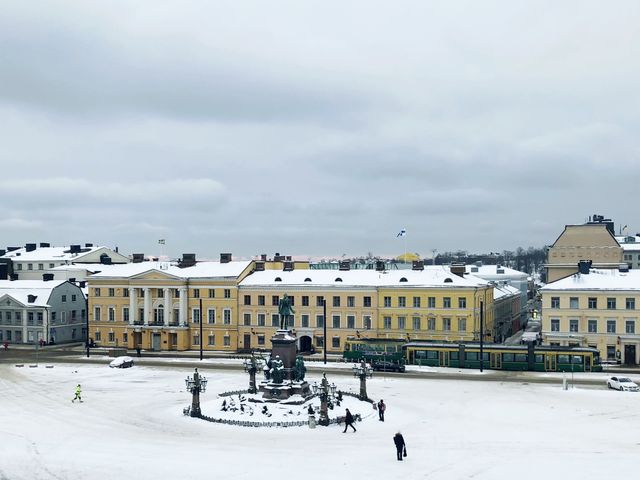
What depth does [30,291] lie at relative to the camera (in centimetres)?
10512

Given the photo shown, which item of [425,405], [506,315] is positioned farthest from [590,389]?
[506,315]

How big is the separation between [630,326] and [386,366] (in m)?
28.9

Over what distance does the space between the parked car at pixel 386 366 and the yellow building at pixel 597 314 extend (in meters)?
20.3

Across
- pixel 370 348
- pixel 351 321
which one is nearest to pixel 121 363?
pixel 370 348

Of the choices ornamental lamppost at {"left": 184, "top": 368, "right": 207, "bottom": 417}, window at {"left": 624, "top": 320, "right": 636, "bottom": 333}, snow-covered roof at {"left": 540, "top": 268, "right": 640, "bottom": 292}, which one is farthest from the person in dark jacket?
window at {"left": 624, "top": 320, "right": 636, "bottom": 333}

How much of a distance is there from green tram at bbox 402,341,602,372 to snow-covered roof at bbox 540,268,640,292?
33.8 feet

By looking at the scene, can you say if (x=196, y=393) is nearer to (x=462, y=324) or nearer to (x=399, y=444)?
(x=399, y=444)

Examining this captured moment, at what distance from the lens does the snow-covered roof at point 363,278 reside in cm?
8638

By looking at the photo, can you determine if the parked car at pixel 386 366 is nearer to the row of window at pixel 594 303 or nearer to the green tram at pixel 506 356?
the green tram at pixel 506 356

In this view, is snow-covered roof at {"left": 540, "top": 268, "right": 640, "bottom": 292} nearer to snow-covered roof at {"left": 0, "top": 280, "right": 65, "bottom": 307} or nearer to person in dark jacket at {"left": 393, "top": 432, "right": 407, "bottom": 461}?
person in dark jacket at {"left": 393, "top": 432, "right": 407, "bottom": 461}

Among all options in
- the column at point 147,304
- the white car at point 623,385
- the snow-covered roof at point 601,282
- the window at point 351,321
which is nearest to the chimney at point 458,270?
A: the snow-covered roof at point 601,282

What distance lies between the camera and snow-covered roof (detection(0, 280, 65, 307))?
104m

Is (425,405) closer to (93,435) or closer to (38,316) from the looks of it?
(93,435)

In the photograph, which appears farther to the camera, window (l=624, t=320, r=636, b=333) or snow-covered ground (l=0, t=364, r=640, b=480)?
window (l=624, t=320, r=636, b=333)
